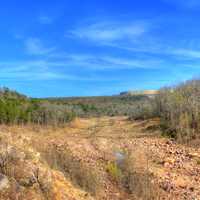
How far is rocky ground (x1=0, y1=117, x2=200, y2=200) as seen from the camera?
7730 millimetres

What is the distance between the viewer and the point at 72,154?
36.5 ft

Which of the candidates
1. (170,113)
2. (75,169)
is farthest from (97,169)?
(170,113)

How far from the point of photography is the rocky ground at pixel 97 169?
25.4 ft

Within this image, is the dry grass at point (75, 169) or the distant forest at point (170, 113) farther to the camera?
the distant forest at point (170, 113)

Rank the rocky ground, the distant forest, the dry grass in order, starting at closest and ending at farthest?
1. the rocky ground
2. the dry grass
3. the distant forest

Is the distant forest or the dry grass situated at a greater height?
the distant forest

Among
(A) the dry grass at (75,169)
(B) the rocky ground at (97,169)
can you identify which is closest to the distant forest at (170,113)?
(B) the rocky ground at (97,169)

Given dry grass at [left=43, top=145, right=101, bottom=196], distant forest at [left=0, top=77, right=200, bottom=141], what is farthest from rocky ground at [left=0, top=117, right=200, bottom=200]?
distant forest at [left=0, top=77, right=200, bottom=141]

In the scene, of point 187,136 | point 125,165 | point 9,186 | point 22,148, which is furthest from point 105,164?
point 187,136

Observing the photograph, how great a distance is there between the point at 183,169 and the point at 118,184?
113 inches

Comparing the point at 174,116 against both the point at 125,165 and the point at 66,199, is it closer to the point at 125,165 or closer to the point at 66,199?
the point at 125,165

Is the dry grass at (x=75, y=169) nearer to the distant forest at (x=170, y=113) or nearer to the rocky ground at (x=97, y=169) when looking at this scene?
the rocky ground at (x=97, y=169)

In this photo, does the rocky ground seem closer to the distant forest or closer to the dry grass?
the dry grass

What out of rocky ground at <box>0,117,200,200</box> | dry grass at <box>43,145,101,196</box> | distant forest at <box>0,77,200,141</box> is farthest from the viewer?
distant forest at <box>0,77,200,141</box>
